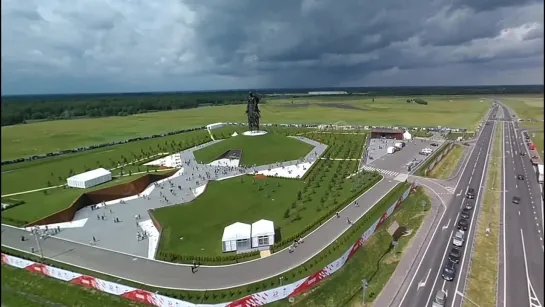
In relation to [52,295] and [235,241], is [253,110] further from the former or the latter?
[52,295]

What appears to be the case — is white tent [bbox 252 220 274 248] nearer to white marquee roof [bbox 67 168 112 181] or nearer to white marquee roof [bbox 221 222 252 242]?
white marquee roof [bbox 221 222 252 242]

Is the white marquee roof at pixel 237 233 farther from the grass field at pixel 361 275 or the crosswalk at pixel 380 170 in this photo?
the crosswalk at pixel 380 170

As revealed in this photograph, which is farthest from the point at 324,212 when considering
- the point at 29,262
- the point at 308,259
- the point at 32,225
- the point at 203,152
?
the point at 203,152

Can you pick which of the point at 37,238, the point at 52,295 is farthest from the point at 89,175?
the point at 52,295

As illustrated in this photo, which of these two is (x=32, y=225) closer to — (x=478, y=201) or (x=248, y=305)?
(x=248, y=305)

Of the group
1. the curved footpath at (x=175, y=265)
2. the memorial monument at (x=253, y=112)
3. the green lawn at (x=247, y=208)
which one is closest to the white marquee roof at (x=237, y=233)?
the green lawn at (x=247, y=208)

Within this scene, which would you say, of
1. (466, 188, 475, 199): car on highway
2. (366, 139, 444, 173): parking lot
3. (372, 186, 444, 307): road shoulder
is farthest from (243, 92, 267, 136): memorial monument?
(372, 186, 444, 307): road shoulder
